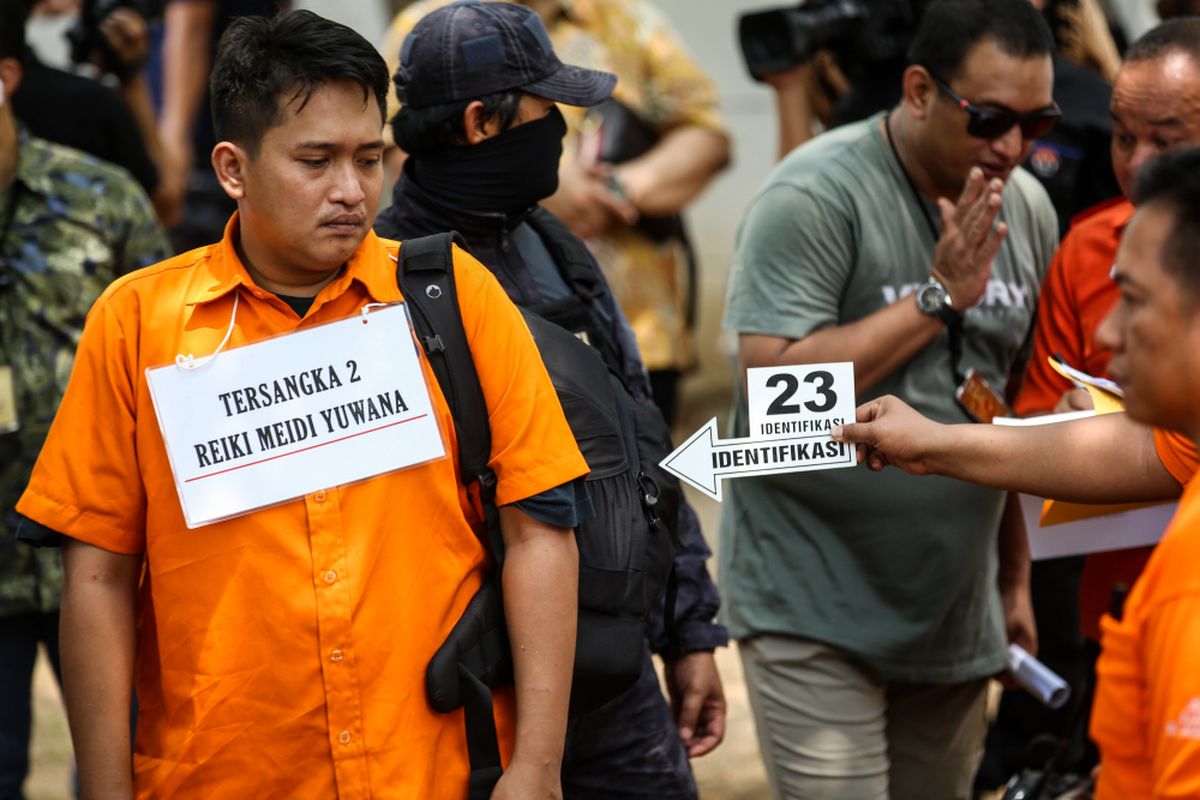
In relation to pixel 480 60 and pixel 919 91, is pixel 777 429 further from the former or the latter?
pixel 919 91

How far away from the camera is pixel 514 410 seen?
258cm

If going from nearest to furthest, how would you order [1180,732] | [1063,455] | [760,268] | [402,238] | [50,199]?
[1180,732]
[1063,455]
[402,238]
[760,268]
[50,199]

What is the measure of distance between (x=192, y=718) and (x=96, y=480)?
0.40 meters

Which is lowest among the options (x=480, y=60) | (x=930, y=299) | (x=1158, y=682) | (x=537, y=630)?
(x=537, y=630)

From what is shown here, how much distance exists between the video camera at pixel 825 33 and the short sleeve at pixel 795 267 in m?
1.70

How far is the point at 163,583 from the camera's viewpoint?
8.18 ft

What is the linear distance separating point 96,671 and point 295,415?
514mm

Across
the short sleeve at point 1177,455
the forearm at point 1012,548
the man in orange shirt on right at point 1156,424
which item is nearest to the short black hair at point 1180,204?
the man in orange shirt on right at point 1156,424

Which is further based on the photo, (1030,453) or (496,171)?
(496,171)

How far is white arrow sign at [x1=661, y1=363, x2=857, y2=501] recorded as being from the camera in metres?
2.76

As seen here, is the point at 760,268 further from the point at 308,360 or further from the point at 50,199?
the point at 50,199

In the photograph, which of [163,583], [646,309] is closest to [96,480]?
[163,583]

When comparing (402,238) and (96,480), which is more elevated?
(402,238)

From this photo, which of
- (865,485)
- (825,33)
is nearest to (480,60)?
(865,485)
